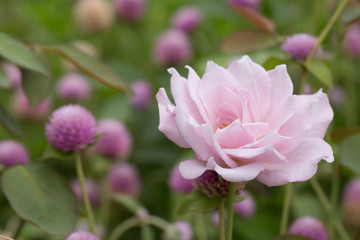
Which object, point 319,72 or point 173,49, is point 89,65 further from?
point 173,49

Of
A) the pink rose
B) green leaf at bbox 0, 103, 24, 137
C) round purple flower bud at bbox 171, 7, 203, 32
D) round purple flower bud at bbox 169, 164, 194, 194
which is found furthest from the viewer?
round purple flower bud at bbox 171, 7, 203, 32

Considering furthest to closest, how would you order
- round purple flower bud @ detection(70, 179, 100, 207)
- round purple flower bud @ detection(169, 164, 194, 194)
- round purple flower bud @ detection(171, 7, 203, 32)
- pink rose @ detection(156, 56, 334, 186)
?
round purple flower bud @ detection(171, 7, 203, 32) < round purple flower bud @ detection(70, 179, 100, 207) < round purple flower bud @ detection(169, 164, 194, 194) < pink rose @ detection(156, 56, 334, 186)

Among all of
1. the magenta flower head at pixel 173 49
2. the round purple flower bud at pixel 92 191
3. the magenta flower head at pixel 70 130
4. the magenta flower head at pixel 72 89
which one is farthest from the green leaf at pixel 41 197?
the magenta flower head at pixel 173 49

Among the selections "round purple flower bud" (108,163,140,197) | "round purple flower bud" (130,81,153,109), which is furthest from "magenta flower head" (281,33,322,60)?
"round purple flower bud" (130,81,153,109)

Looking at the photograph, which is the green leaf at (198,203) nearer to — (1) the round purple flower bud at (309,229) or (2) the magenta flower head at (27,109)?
(1) the round purple flower bud at (309,229)

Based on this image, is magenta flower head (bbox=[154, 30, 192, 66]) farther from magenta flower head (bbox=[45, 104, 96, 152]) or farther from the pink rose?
the pink rose

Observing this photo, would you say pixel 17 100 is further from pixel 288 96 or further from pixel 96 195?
pixel 288 96
